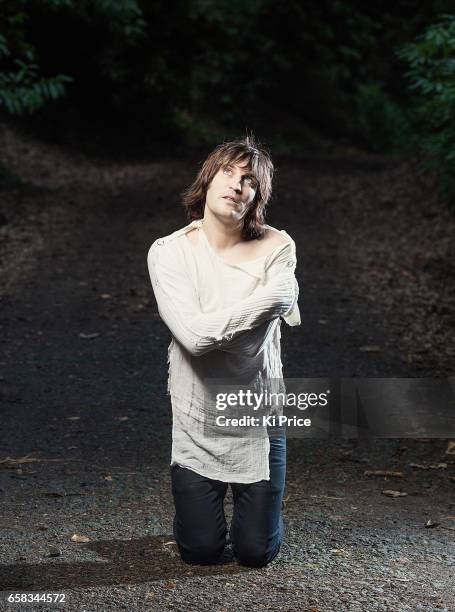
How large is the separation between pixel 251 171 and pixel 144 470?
2051mm

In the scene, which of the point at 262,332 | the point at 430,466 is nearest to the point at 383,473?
the point at 430,466

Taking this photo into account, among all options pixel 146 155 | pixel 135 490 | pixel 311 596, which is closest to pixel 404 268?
pixel 135 490

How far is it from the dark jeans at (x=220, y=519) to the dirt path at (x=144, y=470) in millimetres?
76

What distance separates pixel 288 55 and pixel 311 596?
23.4 meters

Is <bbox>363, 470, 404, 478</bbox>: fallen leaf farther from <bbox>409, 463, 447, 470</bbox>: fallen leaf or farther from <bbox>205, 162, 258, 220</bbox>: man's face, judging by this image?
<bbox>205, 162, 258, 220</bbox>: man's face

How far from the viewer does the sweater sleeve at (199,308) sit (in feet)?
11.7

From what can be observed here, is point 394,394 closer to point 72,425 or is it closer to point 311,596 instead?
point 72,425

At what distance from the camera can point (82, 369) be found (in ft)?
23.1

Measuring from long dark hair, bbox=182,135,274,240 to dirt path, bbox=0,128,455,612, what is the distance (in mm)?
1461

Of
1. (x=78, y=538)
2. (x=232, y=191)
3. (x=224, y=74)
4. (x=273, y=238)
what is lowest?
(x=78, y=538)

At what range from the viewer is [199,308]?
12.2 ft

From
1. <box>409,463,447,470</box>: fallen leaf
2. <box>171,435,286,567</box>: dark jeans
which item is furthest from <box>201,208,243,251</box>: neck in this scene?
<box>409,463,447,470</box>: fallen leaf

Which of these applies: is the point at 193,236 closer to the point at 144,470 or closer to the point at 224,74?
the point at 144,470

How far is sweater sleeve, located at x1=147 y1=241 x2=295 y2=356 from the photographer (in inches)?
140
